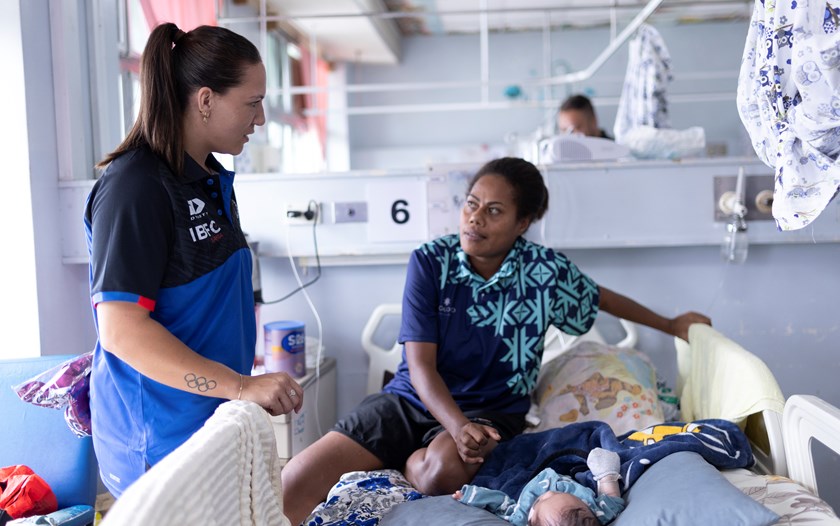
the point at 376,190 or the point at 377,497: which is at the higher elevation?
the point at 376,190

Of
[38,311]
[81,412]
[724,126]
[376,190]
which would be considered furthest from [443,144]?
[81,412]

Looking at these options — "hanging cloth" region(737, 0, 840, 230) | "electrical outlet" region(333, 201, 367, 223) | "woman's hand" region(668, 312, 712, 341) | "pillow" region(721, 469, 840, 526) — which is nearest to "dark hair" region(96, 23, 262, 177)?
"hanging cloth" region(737, 0, 840, 230)

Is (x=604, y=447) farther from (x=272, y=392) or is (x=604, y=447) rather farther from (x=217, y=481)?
(x=217, y=481)

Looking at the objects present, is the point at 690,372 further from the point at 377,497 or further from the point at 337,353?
the point at 337,353

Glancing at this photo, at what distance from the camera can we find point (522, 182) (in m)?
2.19

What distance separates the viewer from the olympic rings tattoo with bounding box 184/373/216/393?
1271 mm

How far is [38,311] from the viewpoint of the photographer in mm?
2342

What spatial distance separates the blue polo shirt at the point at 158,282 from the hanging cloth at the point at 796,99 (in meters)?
1.16

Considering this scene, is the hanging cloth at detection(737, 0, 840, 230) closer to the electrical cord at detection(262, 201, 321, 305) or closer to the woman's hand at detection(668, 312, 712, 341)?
the woman's hand at detection(668, 312, 712, 341)

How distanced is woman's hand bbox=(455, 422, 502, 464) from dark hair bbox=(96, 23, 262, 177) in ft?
3.06

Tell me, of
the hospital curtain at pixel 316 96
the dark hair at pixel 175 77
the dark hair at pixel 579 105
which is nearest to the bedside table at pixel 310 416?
the dark hair at pixel 175 77

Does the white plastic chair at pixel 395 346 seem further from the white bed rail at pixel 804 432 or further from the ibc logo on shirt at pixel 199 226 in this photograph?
the ibc logo on shirt at pixel 199 226

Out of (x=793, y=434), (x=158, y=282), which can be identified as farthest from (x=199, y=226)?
(x=793, y=434)

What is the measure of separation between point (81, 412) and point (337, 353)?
1.18 metres
